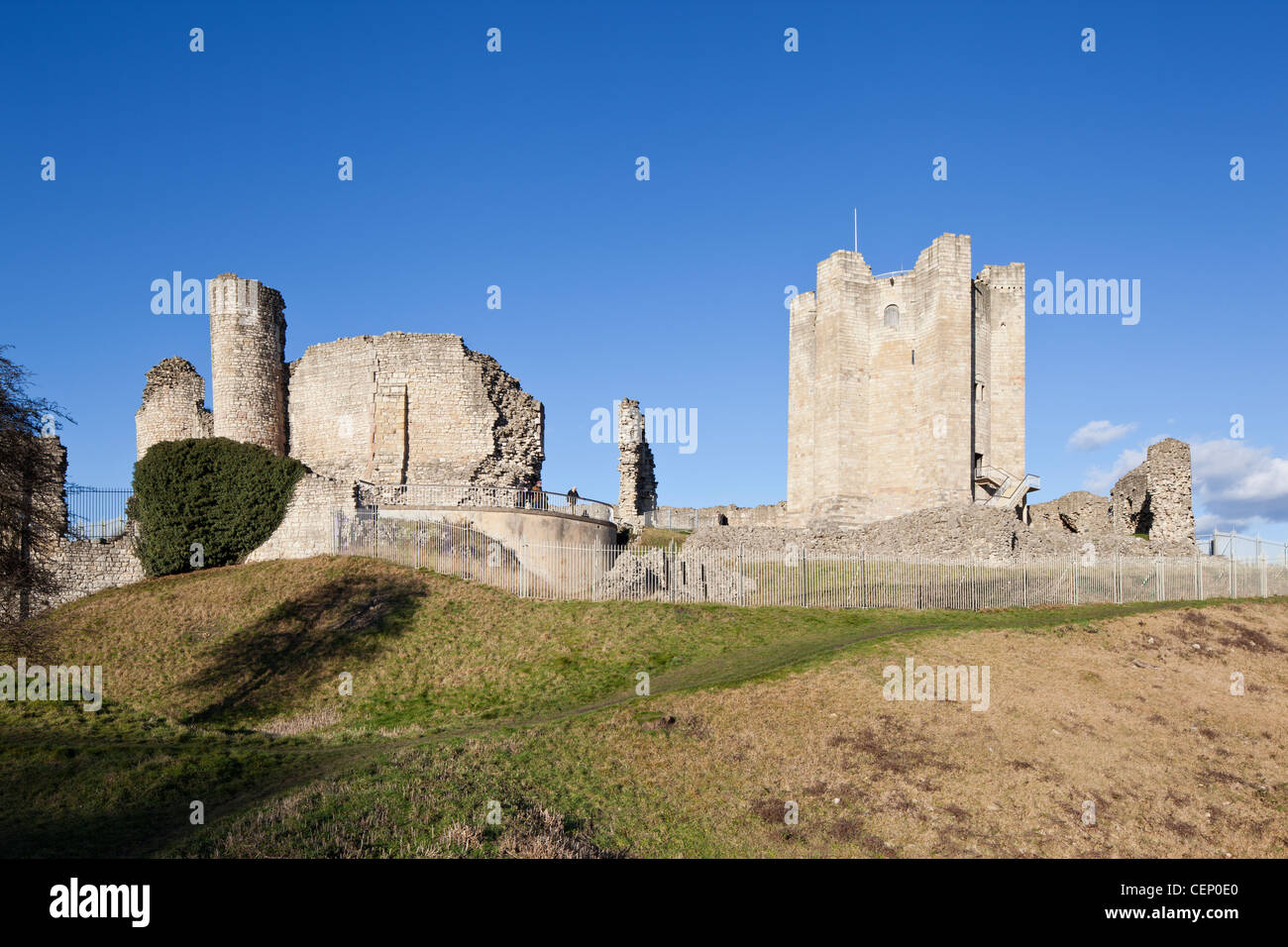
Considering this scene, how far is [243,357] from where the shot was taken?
35031 millimetres

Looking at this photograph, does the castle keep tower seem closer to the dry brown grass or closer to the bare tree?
the dry brown grass

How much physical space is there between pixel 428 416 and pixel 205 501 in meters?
9.39

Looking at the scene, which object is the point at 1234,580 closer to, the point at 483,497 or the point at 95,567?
the point at 483,497

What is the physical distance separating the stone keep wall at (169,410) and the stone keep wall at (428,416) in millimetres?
5357

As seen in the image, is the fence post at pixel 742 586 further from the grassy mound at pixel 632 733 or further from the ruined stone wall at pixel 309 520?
the ruined stone wall at pixel 309 520

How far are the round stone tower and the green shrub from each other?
18.7 feet

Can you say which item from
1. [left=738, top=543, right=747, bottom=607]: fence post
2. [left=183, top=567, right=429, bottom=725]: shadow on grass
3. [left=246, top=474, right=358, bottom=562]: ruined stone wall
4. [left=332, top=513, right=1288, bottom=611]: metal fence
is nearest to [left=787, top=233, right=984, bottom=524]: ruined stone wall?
[left=332, top=513, right=1288, bottom=611]: metal fence

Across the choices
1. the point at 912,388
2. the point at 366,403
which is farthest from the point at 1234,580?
the point at 366,403

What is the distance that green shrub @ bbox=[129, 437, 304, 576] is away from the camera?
2772 centimetres

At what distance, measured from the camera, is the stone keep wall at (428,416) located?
114ft

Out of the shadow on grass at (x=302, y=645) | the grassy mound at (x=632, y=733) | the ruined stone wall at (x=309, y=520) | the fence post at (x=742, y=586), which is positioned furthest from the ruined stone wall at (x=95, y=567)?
the fence post at (x=742, y=586)

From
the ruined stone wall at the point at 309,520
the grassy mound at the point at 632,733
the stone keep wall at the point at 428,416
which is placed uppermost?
the stone keep wall at the point at 428,416
